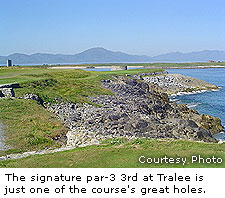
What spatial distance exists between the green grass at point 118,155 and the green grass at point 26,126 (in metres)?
3.38

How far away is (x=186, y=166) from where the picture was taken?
1193 cm

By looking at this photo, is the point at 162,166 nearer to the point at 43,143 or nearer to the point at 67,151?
the point at 67,151

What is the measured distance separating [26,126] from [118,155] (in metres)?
9.92

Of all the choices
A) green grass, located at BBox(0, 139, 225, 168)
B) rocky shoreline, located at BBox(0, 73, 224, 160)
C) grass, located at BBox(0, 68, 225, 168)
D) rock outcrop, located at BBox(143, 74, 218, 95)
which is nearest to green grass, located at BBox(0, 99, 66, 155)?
grass, located at BBox(0, 68, 225, 168)

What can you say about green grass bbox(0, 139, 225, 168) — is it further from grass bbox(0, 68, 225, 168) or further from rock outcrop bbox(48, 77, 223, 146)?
rock outcrop bbox(48, 77, 223, 146)

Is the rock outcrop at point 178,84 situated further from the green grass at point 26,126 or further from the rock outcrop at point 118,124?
the green grass at point 26,126

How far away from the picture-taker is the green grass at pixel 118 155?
497 inches

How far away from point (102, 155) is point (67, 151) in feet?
8.40

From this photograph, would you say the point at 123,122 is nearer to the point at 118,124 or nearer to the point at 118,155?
the point at 118,124

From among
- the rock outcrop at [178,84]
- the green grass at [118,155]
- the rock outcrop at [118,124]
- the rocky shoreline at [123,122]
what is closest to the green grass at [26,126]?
the rocky shoreline at [123,122]

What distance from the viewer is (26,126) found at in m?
20.9

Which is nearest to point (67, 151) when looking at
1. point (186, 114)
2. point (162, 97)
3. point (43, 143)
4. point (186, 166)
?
point (43, 143)

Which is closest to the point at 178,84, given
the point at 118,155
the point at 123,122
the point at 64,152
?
the point at 123,122

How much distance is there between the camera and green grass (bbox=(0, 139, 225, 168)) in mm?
12617
